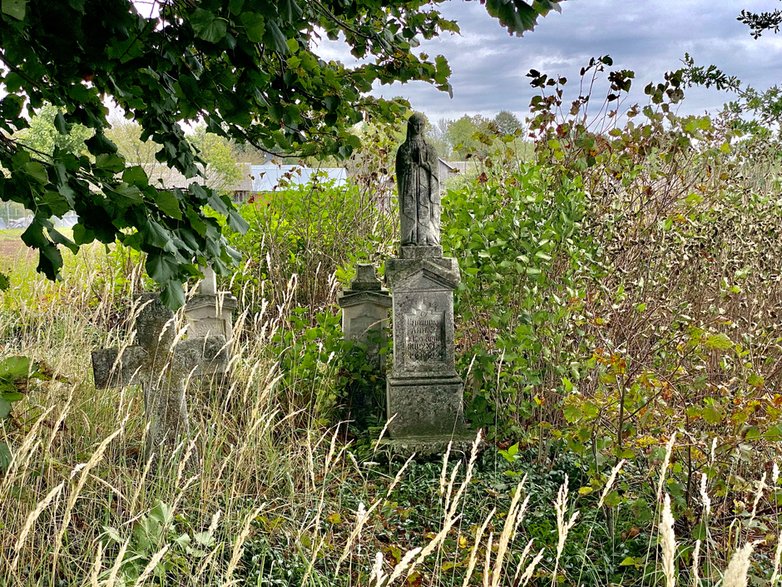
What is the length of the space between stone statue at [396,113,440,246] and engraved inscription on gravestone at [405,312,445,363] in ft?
1.64

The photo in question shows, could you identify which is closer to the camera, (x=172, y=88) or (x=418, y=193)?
(x=172, y=88)

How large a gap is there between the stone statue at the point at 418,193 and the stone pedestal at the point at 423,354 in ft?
0.35

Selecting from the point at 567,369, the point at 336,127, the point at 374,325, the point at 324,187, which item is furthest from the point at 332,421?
the point at 324,187

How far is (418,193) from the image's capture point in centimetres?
512

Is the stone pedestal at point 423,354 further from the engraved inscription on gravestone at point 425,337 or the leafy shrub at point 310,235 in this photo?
the leafy shrub at point 310,235

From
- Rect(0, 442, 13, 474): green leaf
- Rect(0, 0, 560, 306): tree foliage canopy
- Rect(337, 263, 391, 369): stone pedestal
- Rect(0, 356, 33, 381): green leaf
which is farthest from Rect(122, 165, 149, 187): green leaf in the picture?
Rect(337, 263, 391, 369): stone pedestal

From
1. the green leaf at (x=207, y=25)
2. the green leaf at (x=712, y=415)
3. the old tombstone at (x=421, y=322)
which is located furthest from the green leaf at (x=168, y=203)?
the old tombstone at (x=421, y=322)

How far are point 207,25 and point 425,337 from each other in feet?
10.8

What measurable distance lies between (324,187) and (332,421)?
4.35 m

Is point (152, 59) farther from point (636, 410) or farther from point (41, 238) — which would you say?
point (636, 410)

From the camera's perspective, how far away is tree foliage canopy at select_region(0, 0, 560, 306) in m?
Answer: 2.19

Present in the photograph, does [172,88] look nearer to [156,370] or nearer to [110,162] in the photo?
[110,162]

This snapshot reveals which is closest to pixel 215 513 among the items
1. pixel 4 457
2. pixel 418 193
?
pixel 4 457

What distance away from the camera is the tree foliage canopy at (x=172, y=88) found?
2.19m
